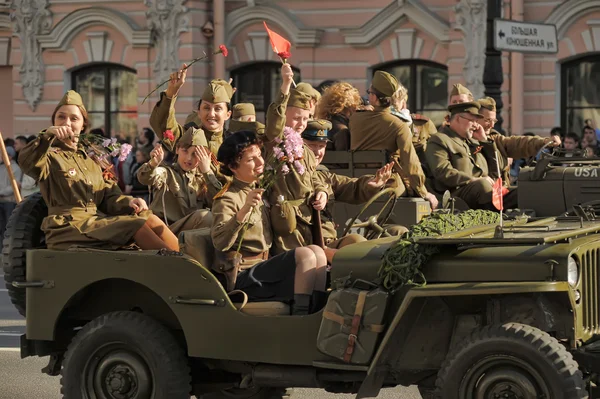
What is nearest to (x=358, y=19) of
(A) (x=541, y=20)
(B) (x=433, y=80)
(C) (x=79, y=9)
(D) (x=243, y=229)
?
(B) (x=433, y=80)

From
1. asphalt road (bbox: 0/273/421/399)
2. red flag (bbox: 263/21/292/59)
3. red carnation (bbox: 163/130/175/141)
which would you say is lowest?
asphalt road (bbox: 0/273/421/399)

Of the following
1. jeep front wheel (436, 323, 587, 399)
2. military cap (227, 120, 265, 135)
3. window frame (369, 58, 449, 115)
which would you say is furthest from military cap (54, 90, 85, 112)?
window frame (369, 58, 449, 115)

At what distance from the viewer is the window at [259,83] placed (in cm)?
2544

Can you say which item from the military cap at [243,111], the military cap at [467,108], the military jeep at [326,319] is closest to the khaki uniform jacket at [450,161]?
the military cap at [467,108]

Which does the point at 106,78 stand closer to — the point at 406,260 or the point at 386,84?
the point at 386,84

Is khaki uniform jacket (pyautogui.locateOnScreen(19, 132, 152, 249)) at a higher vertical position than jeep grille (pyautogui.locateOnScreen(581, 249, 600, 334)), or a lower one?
higher

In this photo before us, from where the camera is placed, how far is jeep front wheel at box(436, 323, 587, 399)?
6.38m

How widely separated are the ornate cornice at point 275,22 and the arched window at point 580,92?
3965mm

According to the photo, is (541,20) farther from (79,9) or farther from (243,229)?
(243,229)

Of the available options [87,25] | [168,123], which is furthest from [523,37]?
[87,25]

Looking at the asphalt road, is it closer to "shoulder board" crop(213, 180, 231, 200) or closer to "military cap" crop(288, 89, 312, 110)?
"military cap" crop(288, 89, 312, 110)

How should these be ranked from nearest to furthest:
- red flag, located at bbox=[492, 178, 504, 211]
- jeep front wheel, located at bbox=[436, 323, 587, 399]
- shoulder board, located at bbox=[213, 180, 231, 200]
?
jeep front wheel, located at bbox=[436, 323, 587, 399]
red flag, located at bbox=[492, 178, 504, 211]
shoulder board, located at bbox=[213, 180, 231, 200]

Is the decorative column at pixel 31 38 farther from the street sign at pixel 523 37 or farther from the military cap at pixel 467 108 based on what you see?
the military cap at pixel 467 108

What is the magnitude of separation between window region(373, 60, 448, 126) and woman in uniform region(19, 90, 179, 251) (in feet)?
50.6
